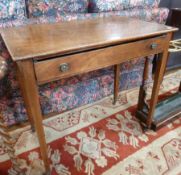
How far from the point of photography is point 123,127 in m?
1.38

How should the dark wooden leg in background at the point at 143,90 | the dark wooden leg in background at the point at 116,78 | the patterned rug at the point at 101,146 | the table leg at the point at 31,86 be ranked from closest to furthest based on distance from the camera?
the table leg at the point at 31,86 → the patterned rug at the point at 101,146 → the dark wooden leg in background at the point at 143,90 → the dark wooden leg in background at the point at 116,78

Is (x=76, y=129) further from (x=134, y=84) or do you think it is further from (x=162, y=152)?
(x=134, y=84)

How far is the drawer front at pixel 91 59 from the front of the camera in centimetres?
72

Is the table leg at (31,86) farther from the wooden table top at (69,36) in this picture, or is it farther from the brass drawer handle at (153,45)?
the brass drawer handle at (153,45)

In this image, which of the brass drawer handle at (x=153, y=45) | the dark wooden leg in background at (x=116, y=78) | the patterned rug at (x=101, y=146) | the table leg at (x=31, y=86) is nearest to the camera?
the table leg at (x=31, y=86)

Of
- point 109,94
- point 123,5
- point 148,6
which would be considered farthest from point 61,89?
point 148,6

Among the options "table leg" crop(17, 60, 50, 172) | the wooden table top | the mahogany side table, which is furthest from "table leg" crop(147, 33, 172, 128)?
"table leg" crop(17, 60, 50, 172)

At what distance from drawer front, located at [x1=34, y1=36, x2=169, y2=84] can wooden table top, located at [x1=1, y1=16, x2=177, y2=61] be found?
1.1 inches

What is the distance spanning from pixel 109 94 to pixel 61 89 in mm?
509

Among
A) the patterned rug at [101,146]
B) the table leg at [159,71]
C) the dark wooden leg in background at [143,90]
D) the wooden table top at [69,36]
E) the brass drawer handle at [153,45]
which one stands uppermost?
the wooden table top at [69,36]

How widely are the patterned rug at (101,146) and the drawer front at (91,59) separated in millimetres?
609

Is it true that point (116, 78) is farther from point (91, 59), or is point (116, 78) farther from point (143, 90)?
point (91, 59)

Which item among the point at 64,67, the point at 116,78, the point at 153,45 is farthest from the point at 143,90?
the point at 64,67

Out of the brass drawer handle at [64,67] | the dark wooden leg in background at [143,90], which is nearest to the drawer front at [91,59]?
the brass drawer handle at [64,67]
